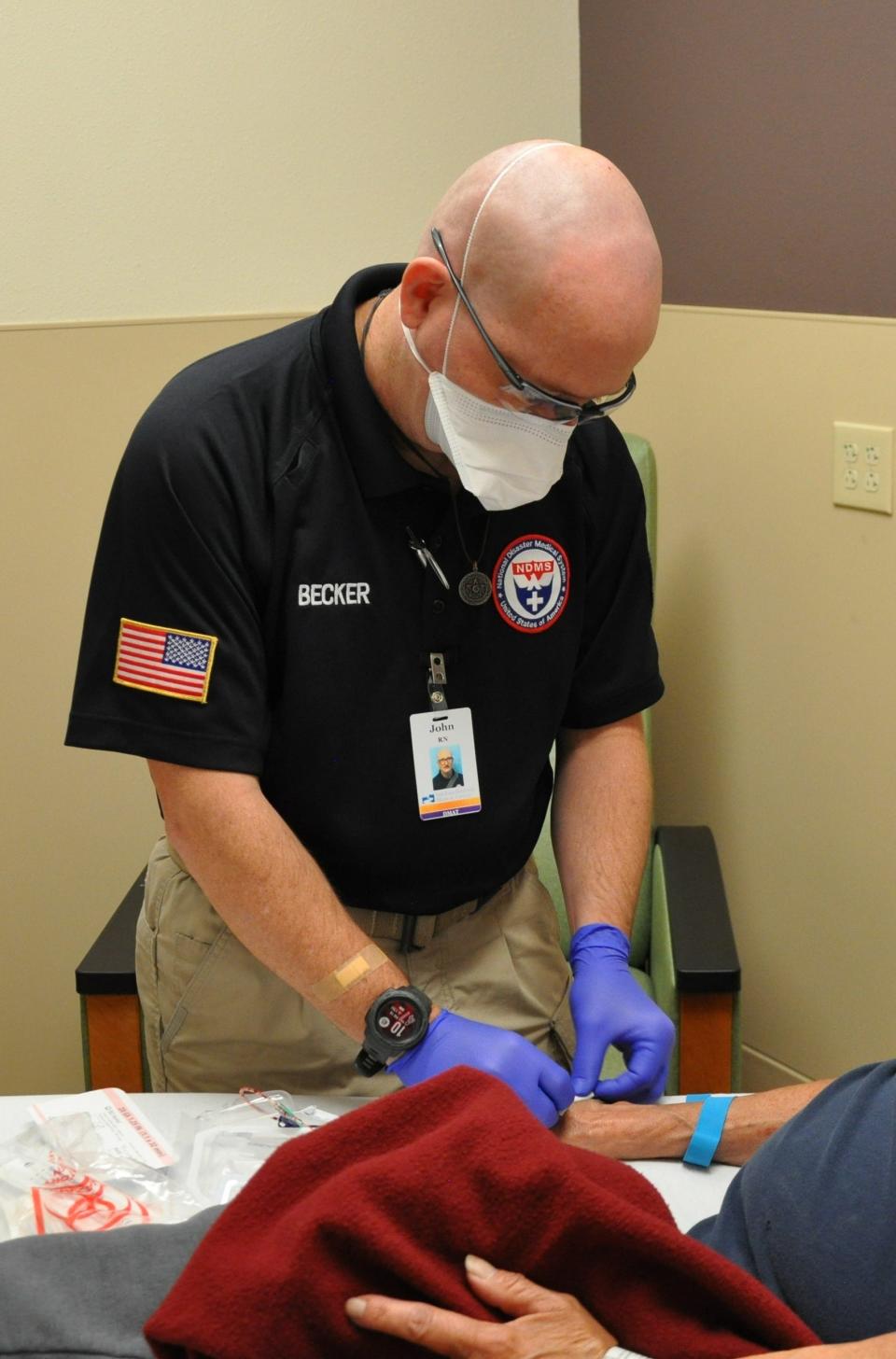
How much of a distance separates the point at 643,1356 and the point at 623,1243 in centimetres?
8

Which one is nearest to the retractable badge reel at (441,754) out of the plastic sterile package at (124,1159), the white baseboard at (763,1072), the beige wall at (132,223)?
the plastic sterile package at (124,1159)

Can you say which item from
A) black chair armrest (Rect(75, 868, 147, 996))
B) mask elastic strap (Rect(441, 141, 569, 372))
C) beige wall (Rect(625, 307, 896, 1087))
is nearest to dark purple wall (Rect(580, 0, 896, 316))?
beige wall (Rect(625, 307, 896, 1087))

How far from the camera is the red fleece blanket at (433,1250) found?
834mm

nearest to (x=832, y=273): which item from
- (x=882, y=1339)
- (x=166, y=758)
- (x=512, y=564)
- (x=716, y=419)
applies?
(x=716, y=419)

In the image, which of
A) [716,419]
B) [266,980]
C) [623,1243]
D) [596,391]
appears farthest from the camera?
[716,419]

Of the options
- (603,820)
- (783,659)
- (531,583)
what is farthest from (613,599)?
(783,659)

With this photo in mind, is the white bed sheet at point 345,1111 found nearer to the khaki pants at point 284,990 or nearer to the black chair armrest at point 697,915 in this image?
the khaki pants at point 284,990

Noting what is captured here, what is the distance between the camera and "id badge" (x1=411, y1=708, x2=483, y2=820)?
1.38 m

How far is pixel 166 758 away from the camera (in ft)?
4.24

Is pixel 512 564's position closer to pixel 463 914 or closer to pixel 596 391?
pixel 596 391

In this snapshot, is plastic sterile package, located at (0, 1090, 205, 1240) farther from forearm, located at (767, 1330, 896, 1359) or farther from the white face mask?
the white face mask

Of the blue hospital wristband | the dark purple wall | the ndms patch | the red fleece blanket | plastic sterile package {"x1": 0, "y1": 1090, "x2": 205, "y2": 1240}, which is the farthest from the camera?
the dark purple wall

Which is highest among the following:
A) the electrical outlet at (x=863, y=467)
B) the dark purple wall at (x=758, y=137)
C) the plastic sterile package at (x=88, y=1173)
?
the dark purple wall at (x=758, y=137)

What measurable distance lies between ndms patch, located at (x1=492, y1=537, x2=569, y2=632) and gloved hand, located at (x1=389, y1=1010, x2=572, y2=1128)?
1.40 feet
